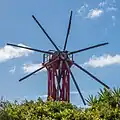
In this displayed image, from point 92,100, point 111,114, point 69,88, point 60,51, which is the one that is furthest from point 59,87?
point 111,114

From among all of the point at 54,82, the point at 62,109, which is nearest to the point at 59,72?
the point at 54,82

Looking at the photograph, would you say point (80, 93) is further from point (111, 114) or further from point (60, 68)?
point (111, 114)

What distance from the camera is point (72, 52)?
2179 inches

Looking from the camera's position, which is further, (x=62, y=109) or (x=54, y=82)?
(x=54, y=82)

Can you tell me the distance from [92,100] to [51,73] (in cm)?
2520

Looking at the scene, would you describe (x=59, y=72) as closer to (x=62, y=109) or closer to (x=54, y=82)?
(x=54, y=82)

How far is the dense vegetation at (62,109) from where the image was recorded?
23.1 meters

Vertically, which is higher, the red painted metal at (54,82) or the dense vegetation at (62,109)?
the red painted metal at (54,82)

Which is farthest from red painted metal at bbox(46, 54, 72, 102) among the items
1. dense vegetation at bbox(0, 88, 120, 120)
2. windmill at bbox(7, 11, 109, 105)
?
dense vegetation at bbox(0, 88, 120, 120)

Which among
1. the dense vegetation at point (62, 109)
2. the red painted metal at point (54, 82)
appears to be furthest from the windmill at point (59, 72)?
the dense vegetation at point (62, 109)

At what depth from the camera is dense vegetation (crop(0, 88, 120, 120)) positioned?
23.1m

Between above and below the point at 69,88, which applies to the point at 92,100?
below

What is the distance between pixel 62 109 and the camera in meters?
26.0

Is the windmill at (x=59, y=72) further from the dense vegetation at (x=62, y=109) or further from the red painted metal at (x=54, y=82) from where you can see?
the dense vegetation at (x=62, y=109)
